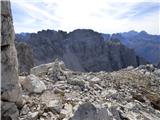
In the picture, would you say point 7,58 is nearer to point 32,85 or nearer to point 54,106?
point 54,106

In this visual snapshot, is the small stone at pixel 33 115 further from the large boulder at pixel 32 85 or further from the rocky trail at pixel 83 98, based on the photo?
the large boulder at pixel 32 85

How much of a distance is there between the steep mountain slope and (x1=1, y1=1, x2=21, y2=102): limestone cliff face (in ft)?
516

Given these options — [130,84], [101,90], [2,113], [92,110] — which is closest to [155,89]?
[130,84]

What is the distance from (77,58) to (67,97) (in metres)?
166

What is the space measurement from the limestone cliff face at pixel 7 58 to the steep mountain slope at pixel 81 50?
15735cm

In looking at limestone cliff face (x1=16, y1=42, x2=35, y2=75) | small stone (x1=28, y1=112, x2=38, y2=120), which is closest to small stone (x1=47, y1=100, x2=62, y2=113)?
small stone (x1=28, y1=112, x2=38, y2=120)

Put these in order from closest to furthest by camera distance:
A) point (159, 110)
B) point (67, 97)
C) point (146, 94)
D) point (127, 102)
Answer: point (67, 97) → point (127, 102) → point (159, 110) → point (146, 94)

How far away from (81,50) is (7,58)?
17425 centimetres

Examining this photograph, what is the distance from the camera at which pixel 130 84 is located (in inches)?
832

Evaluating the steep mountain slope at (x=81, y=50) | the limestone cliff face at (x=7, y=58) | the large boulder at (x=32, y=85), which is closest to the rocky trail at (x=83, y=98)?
the large boulder at (x=32, y=85)

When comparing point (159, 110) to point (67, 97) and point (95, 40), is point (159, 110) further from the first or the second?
point (95, 40)

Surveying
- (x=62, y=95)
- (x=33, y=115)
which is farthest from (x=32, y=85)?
(x=33, y=115)

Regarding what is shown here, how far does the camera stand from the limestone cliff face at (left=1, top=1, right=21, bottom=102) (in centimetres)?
1109

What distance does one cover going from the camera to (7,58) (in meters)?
11.4
